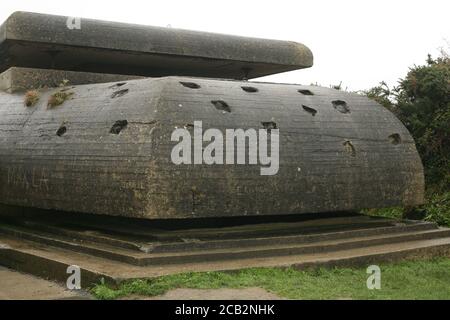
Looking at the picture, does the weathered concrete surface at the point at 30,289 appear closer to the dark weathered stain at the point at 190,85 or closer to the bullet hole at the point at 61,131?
the bullet hole at the point at 61,131

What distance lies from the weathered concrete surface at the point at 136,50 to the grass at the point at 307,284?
202 inches

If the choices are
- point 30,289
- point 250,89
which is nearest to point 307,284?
point 30,289

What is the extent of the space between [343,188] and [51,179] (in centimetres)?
427

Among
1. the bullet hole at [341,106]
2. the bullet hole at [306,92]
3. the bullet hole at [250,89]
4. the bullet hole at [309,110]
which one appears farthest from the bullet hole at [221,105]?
the bullet hole at [341,106]

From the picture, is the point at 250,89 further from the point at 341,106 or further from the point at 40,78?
the point at 40,78

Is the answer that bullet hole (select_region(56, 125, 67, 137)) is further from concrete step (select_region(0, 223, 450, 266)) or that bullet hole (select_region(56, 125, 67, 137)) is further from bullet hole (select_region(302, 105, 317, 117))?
bullet hole (select_region(302, 105, 317, 117))

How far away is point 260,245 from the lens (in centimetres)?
872

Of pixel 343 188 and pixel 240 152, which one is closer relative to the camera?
pixel 240 152

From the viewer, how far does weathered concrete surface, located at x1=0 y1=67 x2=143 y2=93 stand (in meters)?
11.3

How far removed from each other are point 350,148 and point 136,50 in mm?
4018

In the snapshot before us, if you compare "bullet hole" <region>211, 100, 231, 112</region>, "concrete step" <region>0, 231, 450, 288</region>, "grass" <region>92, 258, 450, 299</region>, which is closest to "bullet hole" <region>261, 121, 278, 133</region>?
"bullet hole" <region>211, 100, 231, 112</region>
